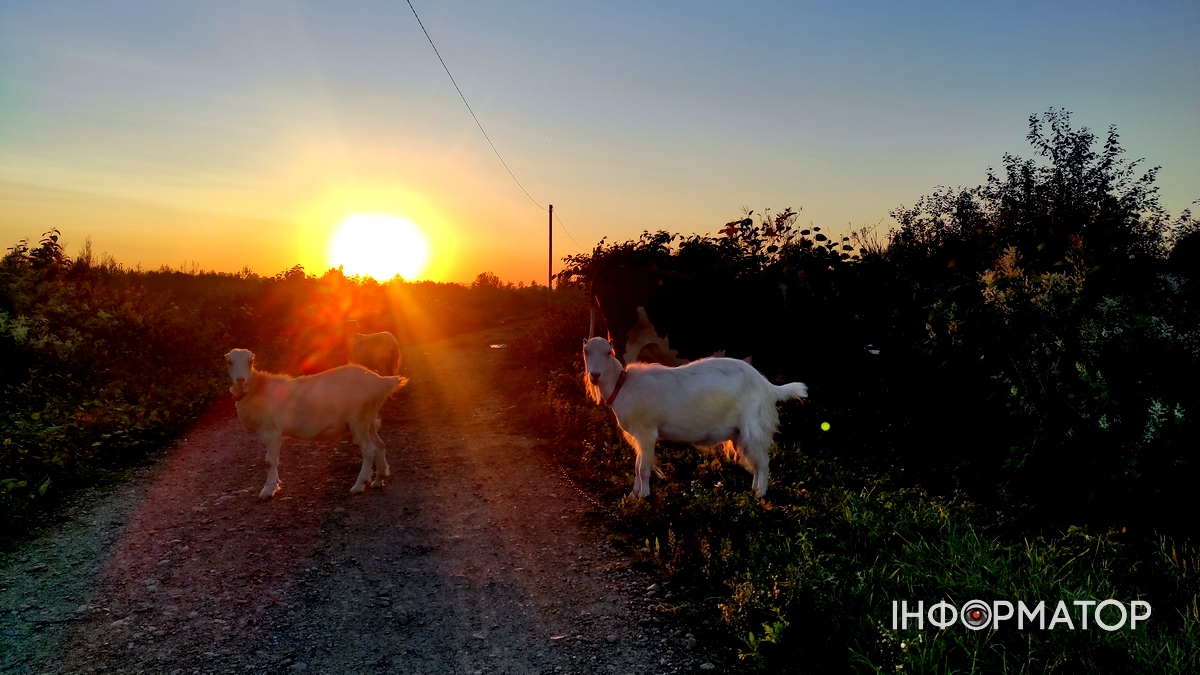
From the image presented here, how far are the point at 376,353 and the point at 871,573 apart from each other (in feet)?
34.4

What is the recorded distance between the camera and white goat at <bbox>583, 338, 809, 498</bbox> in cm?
689

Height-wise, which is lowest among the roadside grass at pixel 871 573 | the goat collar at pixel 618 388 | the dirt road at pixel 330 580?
the dirt road at pixel 330 580

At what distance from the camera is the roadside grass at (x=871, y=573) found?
3.80 m

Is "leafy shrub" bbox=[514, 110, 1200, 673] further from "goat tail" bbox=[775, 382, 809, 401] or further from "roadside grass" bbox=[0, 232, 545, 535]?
"roadside grass" bbox=[0, 232, 545, 535]

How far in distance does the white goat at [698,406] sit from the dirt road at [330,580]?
1076 millimetres

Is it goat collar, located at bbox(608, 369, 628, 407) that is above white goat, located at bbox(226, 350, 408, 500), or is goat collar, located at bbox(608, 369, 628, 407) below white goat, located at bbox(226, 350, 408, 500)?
above

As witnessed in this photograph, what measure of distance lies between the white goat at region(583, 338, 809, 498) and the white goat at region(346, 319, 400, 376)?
717cm

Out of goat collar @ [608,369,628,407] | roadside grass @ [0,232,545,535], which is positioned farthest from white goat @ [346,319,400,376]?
goat collar @ [608,369,628,407]

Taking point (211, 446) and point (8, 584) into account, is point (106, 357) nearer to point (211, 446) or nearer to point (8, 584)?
point (211, 446)

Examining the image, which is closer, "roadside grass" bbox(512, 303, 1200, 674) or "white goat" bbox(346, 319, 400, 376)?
"roadside grass" bbox(512, 303, 1200, 674)

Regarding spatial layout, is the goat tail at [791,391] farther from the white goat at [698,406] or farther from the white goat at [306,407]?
the white goat at [306,407]

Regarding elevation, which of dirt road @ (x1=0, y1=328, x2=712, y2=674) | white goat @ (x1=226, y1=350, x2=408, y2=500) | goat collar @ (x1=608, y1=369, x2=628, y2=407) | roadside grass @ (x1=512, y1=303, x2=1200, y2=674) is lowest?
dirt road @ (x1=0, y1=328, x2=712, y2=674)

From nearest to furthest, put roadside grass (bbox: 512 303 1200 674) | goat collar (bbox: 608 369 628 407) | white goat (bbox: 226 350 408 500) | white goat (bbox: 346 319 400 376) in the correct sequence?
roadside grass (bbox: 512 303 1200 674) → goat collar (bbox: 608 369 628 407) → white goat (bbox: 226 350 408 500) → white goat (bbox: 346 319 400 376)

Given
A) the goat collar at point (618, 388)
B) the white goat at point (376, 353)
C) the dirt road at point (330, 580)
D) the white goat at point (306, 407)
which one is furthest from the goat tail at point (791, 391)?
the white goat at point (376, 353)
